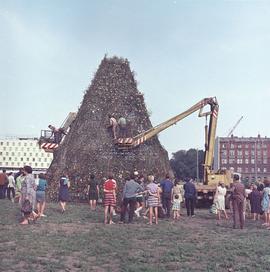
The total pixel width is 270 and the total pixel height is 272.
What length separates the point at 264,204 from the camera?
56.7 ft

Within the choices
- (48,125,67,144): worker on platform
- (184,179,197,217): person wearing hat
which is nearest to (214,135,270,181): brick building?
(48,125,67,144): worker on platform

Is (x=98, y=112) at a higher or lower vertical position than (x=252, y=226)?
higher

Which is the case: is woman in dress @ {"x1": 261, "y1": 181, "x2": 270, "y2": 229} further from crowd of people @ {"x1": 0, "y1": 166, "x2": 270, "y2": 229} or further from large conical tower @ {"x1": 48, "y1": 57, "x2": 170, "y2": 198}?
large conical tower @ {"x1": 48, "y1": 57, "x2": 170, "y2": 198}

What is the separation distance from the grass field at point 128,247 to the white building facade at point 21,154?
7844 cm

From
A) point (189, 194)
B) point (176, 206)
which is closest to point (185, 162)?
point (189, 194)

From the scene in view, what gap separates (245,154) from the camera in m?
132

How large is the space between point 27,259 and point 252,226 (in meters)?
9.26

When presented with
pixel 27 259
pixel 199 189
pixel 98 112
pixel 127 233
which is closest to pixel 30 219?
pixel 127 233

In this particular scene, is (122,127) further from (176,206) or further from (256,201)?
(256,201)

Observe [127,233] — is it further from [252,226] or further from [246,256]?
[252,226]

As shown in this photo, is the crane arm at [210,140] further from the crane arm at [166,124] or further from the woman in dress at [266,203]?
the woman in dress at [266,203]

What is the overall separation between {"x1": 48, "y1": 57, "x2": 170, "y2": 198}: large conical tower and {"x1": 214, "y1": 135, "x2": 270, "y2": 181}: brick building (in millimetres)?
102882

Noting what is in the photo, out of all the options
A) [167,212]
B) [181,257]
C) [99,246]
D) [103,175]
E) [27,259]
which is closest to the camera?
[27,259]

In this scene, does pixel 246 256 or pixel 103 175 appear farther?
pixel 103 175
